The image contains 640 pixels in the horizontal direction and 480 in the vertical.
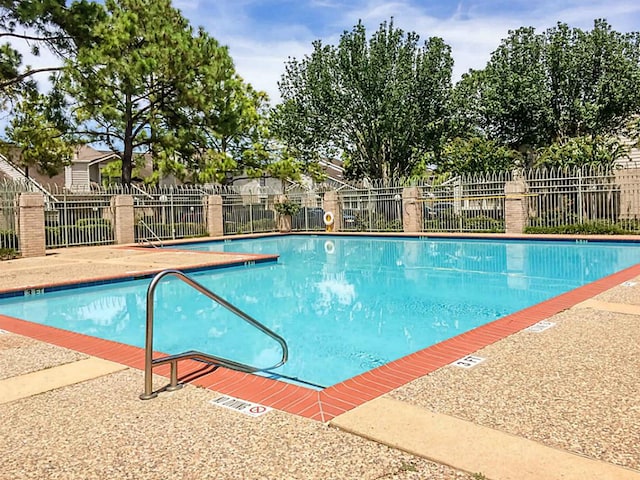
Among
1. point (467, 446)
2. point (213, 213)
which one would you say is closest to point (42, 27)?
point (213, 213)

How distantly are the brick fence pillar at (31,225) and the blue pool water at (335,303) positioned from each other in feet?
23.8

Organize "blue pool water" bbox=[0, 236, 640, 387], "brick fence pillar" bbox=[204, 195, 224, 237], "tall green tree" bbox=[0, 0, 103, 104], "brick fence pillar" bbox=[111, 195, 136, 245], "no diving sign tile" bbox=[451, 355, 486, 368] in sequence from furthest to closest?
"brick fence pillar" bbox=[204, 195, 224, 237], "brick fence pillar" bbox=[111, 195, 136, 245], "tall green tree" bbox=[0, 0, 103, 104], "blue pool water" bbox=[0, 236, 640, 387], "no diving sign tile" bbox=[451, 355, 486, 368]

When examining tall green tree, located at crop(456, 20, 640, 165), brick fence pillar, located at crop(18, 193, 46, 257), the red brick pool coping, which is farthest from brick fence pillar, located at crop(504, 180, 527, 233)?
brick fence pillar, located at crop(18, 193, 46, 257)

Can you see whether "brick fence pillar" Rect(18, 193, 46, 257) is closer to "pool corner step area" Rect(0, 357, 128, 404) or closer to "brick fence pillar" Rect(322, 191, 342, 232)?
"brick fence pillar" Rect(322, 191, 342, 232)

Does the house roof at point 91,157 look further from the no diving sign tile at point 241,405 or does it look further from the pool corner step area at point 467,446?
the pool corner step area at point 467,446

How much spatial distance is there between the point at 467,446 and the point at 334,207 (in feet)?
80.1

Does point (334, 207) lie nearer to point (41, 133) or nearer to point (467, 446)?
point (41, 133)

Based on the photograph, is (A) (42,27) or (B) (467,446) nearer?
(B) (467,446)

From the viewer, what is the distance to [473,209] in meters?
23.7

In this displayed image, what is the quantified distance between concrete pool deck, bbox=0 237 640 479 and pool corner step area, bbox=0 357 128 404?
0.31 feet

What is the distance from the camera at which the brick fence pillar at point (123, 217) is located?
21.5 m

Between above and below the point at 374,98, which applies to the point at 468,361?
below

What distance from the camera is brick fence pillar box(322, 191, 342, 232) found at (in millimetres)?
27203

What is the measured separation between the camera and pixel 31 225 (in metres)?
17.2
